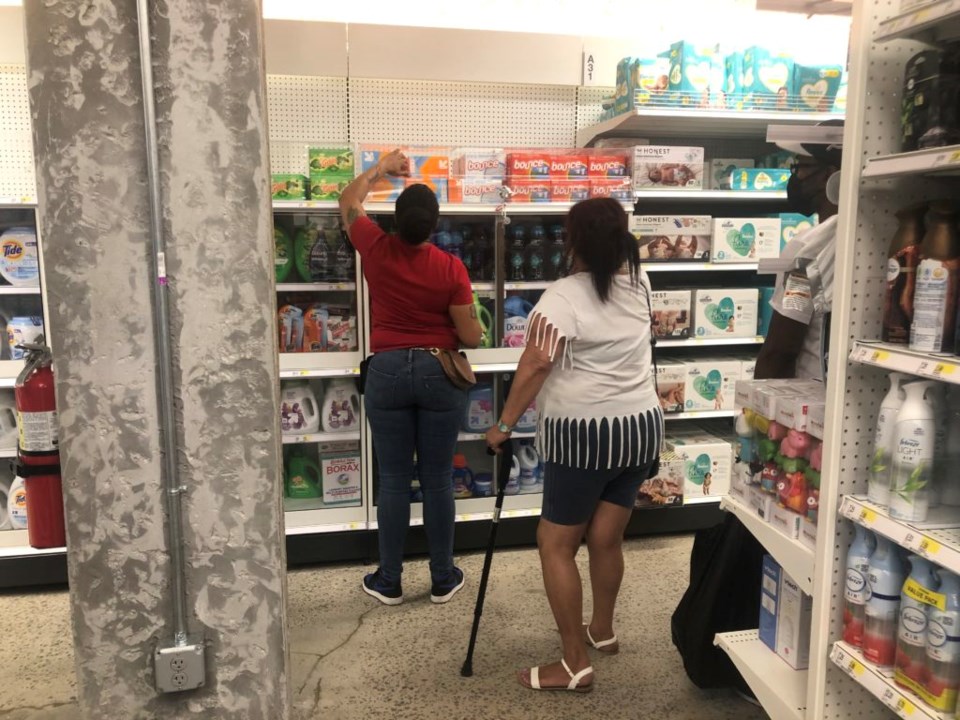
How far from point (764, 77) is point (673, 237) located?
0.99 meters

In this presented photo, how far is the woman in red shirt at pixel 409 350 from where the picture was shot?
3.31 m

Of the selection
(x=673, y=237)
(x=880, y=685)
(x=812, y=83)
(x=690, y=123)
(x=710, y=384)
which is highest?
(x=812, y=83)

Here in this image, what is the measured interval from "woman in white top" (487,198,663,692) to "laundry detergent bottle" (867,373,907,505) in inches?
36.8

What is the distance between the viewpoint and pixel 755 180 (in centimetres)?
428

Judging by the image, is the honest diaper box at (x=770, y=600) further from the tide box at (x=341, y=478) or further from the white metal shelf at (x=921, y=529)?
the tide box at (x=341, y=478)

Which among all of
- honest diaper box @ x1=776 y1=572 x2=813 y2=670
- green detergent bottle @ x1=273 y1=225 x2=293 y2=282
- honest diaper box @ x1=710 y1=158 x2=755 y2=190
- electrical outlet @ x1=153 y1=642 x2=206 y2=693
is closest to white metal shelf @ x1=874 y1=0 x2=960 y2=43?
honest diaper box @ x1=776 y1=572 x2=813 y2=670

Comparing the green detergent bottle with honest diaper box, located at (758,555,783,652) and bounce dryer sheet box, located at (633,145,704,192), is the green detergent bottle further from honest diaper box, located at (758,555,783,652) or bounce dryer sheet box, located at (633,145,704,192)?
honest diaper box, located at (758,555,783,652)

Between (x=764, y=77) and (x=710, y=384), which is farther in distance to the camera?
(x=710, y=384)

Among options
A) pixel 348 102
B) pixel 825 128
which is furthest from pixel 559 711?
pixel 348 102

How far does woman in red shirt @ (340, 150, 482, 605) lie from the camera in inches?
130

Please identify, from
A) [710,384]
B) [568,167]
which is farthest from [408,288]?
Answer: [710,384]

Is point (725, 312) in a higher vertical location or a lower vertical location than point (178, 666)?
higher

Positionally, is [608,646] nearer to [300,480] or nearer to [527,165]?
[300,480]

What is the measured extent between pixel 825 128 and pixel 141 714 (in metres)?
2.60
